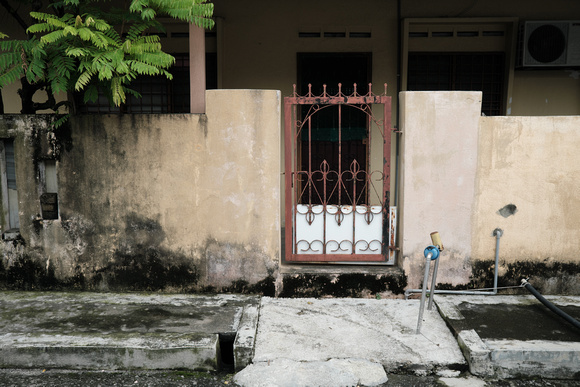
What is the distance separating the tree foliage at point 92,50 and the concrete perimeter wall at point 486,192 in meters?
2.51

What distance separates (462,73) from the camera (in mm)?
7695

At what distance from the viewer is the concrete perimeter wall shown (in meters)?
5.02

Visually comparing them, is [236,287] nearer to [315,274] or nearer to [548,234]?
[315,274]

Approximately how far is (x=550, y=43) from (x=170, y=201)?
6.12 meters

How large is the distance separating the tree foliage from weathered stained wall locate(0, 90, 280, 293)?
55 cm

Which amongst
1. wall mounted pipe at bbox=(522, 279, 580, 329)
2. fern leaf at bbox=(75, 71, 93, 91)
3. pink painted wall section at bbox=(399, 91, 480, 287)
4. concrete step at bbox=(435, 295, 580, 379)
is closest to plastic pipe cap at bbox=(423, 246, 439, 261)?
concrete step at bbox=(435, 295, 580, 379)

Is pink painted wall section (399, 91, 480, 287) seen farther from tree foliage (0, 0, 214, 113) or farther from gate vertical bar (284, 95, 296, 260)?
tree foliage (0, 0, 214, 113)

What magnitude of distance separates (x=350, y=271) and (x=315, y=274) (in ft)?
1.24

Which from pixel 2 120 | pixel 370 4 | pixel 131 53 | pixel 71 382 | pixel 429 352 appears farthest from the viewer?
pixel 370 4

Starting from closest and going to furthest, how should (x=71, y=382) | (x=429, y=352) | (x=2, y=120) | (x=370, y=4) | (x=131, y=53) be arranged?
(x=71, y=382) < (x=429, y=352) < (x=131, y=53) < (x=2, y=120) < (x=370, y=4)

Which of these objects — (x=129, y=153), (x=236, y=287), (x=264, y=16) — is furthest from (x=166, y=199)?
(x=264, y=16)

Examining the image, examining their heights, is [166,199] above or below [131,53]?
below

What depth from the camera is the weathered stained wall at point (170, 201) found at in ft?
16.5

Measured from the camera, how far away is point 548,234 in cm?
512
